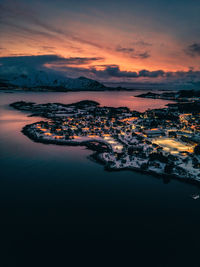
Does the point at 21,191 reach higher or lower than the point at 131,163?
lower

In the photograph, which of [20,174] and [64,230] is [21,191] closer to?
[20,174]

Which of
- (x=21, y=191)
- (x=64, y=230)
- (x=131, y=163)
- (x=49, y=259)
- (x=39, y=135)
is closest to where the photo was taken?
(x=49, y=259)

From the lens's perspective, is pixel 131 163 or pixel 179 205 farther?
pixel 131 163

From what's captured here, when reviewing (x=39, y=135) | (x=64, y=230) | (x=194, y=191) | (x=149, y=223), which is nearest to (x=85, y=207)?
(x=64, y=230)

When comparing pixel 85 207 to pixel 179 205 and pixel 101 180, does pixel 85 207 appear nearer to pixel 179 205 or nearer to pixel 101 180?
pixel 101 180

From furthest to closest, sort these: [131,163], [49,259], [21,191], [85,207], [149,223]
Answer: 1. [131,163]
2. [21,191]
3. [85,207]
4. [149,223]
5. [49,259]

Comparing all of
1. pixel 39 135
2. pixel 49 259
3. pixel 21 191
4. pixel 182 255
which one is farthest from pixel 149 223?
pixel 39 135
